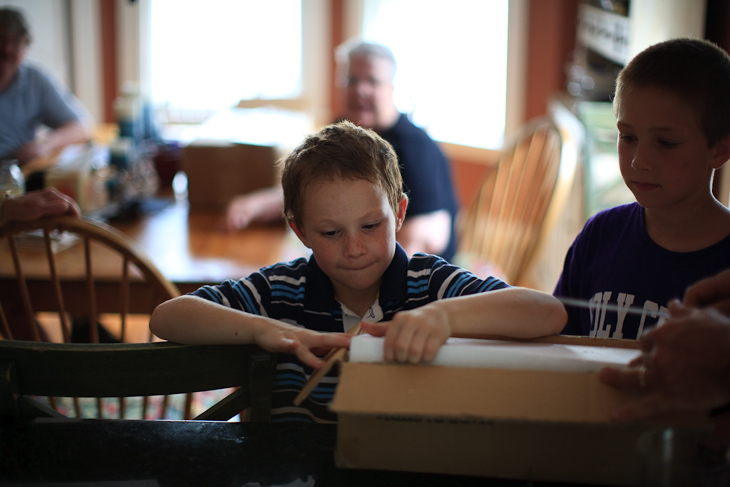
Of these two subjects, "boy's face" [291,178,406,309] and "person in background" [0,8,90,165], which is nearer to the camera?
"boy's face" [291,178,406,309]

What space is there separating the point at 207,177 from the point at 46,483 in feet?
5.45

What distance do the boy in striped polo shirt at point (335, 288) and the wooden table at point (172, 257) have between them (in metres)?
0.59

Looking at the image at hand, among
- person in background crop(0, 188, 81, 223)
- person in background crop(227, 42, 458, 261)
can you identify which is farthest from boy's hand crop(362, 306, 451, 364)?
person in background crop(227, 42, 458, 261)

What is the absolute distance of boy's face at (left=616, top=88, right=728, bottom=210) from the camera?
938mm

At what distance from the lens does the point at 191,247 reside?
188 cm

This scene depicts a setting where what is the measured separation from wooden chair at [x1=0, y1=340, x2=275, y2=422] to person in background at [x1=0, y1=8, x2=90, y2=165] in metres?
2.19

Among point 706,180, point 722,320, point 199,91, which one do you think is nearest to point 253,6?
point 199,91

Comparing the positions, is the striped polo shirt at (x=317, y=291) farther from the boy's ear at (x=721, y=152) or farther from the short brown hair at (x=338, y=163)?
the boy's ear at (x=721, y=152)

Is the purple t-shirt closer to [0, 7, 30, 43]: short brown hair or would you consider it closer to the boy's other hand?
the boy's other hand

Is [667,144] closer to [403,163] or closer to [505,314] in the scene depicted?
[505,314]

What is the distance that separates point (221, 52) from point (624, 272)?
4.93m

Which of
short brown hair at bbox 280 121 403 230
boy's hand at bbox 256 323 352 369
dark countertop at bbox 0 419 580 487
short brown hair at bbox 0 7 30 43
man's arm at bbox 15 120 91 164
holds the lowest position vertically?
dark countertop at bbox 0 419 580 487

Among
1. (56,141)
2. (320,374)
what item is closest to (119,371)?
(320,374)

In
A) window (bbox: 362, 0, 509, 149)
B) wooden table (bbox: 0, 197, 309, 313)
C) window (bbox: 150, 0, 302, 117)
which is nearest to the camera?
wooden table (bbox: 0, 197, 309, 313)
